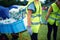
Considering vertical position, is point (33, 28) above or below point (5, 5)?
below

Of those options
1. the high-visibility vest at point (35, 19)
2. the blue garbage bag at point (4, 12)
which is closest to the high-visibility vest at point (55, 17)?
the high-visibility vest at point (35, 19)

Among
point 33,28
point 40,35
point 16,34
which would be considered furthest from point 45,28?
point 33,28

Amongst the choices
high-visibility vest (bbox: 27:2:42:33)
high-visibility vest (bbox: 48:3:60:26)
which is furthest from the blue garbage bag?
high-visibility vest (bbox: 27:2:42:33)

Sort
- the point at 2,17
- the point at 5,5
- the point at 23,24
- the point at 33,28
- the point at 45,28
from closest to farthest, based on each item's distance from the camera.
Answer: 1. the point at 33,28
2. the point at 23,24
3. the point at 2,17
4. the point at 5,5
5. the point at 45,28

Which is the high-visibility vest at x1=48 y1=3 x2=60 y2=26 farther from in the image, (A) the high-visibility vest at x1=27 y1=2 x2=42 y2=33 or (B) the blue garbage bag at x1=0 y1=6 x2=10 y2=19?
(B) the blue garbage bag at x1=0 y1=6 x2=10 y2=19

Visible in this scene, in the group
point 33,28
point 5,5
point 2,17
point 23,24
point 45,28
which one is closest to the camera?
point 33,28

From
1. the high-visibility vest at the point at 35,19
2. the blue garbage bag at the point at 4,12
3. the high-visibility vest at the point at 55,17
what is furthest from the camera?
the blue garbage bag at the point at 4,12

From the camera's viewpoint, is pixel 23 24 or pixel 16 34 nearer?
pixel 23 24

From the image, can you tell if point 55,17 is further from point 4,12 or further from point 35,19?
point 4,12

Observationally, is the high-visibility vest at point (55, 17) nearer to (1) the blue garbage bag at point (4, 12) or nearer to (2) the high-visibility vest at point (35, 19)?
(2) the high-visibility vest at point (35, 19)

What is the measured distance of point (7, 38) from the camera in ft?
16.5

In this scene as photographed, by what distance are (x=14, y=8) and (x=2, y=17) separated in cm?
41

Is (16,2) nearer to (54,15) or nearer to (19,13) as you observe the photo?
(19,13)

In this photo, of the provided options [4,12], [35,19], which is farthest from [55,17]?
[4,12]
